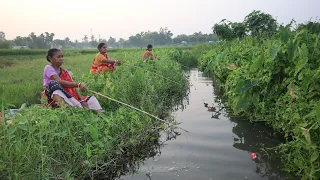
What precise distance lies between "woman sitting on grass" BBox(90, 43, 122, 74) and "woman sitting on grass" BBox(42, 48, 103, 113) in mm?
2506

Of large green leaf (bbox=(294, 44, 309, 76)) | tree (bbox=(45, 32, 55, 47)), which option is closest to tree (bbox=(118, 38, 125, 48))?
tree (bbox=(45, 32, 55, 47))

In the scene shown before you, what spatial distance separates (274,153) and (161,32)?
9382 centimetres

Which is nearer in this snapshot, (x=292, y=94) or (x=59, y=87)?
(x=292, y=94)

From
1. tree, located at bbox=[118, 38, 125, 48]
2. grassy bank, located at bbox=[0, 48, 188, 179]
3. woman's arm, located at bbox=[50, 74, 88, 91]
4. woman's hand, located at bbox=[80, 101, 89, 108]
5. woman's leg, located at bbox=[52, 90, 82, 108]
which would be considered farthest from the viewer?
tree, located at bbox=[118, 38, 125, 48]

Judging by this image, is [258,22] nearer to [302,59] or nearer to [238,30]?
[238,30]

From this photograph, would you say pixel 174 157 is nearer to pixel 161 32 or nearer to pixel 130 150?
pixel 130 150

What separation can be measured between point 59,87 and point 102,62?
3035 millimetres

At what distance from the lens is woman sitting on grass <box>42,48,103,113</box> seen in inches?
179

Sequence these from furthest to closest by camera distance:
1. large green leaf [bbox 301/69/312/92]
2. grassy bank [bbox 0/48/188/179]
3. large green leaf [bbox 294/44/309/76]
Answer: large green leaf [bbox 294/44/309/76]
large green leaf [bbox 301/69/312/92]
grassy bank [bbox 0/48/188/179]

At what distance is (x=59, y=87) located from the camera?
4.56 m

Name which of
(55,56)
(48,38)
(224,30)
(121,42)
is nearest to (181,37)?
(121,42)

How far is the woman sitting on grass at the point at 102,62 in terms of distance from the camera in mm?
7461

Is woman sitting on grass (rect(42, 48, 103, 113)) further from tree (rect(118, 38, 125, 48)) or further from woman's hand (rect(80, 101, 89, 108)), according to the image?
tree (rect(118, 38, 125, 48))

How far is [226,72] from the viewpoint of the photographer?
25.2ft
